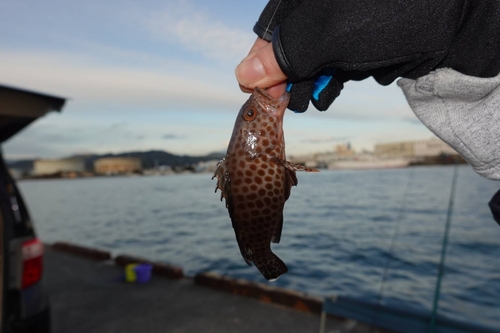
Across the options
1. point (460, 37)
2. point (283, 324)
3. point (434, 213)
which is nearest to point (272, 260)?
point (460, 37)

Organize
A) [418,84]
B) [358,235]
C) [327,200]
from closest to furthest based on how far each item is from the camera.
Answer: [418,84]
[358,235]
[327,200]

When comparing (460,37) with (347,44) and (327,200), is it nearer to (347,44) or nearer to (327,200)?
(347,44)

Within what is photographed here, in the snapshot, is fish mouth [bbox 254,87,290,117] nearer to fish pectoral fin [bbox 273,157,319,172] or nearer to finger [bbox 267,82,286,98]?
finger [bbox 267,82,286,98]

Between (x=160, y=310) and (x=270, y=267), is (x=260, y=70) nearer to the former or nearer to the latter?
(x=270, y=267)

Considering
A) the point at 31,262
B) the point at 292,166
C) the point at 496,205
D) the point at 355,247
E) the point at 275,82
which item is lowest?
the point at 355,247

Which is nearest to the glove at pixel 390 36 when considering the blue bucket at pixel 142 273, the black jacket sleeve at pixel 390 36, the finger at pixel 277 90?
the black jacket sleeve at pixel 390 36

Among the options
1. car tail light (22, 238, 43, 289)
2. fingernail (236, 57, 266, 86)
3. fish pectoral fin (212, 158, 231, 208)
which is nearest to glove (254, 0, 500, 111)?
fingernail (236, 57, 266, 86)

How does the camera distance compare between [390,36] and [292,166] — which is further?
[292,166]

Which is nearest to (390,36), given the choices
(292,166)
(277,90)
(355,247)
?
(277,90)
